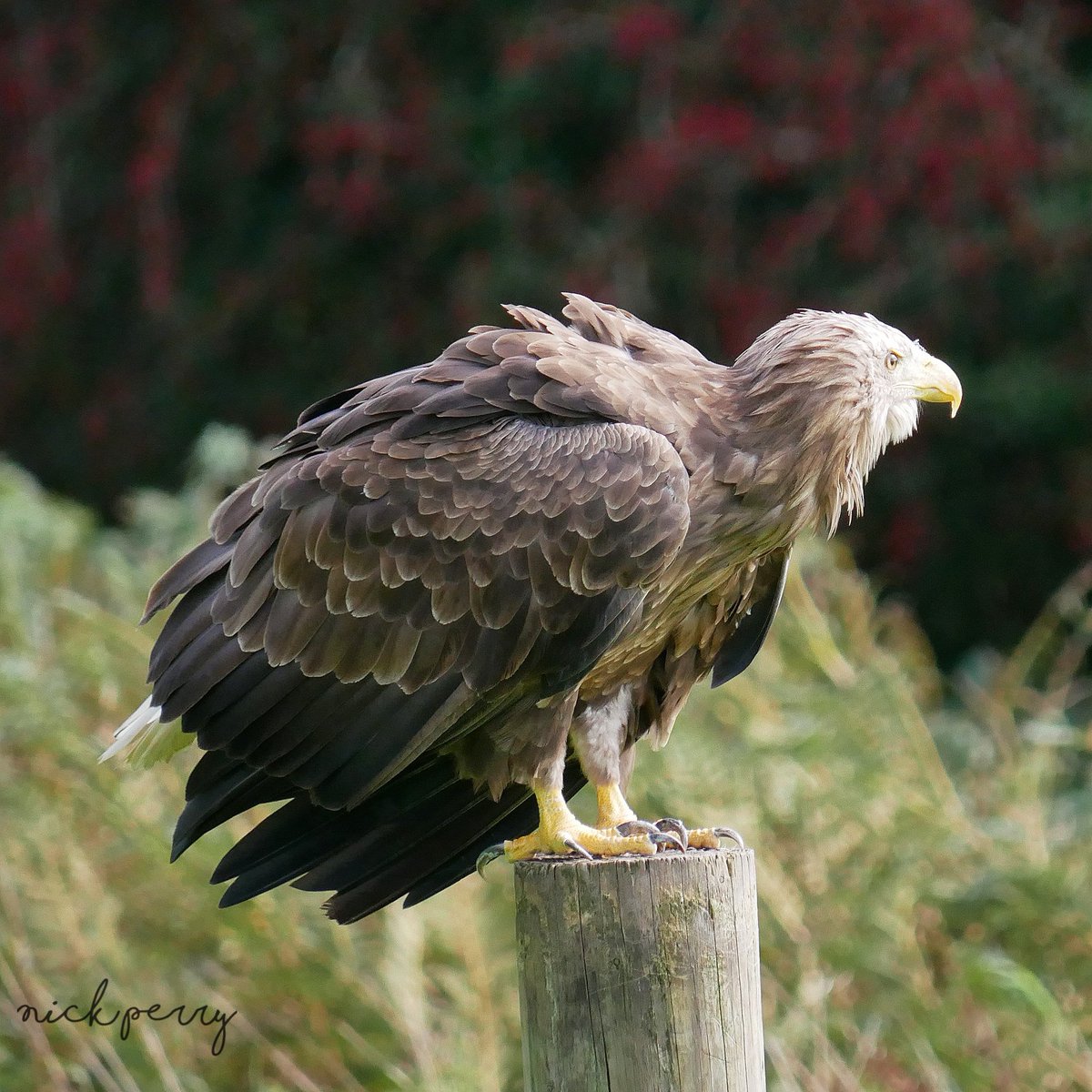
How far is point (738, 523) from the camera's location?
3699 millimetres

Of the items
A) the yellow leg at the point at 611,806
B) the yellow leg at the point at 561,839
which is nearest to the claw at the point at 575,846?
the yellow leg at the point at 561,839

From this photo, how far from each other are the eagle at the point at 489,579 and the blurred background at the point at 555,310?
106 cm

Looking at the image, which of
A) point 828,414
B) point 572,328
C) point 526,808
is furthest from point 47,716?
point 828,414

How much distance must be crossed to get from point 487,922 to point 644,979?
225 centimetres

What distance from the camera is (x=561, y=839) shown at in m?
3.69

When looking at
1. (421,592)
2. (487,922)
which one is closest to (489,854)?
(421,592)

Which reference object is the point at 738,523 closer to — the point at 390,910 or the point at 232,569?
the point at 232,569

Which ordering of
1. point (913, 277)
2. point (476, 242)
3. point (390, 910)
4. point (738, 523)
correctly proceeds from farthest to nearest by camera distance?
point (476, 242) < point (913, 277) < point (390, 910) < point (738, 523)

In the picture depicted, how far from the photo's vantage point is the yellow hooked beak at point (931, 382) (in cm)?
389

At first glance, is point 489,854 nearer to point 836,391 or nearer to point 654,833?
point 654,833

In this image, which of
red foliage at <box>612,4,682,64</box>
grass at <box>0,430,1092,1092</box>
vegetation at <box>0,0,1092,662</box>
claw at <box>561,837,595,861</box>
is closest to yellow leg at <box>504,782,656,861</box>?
claw at <box>561,837,595,861</box>

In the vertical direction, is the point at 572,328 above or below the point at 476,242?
above

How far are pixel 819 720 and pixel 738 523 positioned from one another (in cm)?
183

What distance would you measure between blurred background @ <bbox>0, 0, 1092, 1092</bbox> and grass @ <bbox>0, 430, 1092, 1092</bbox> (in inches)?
0.7
